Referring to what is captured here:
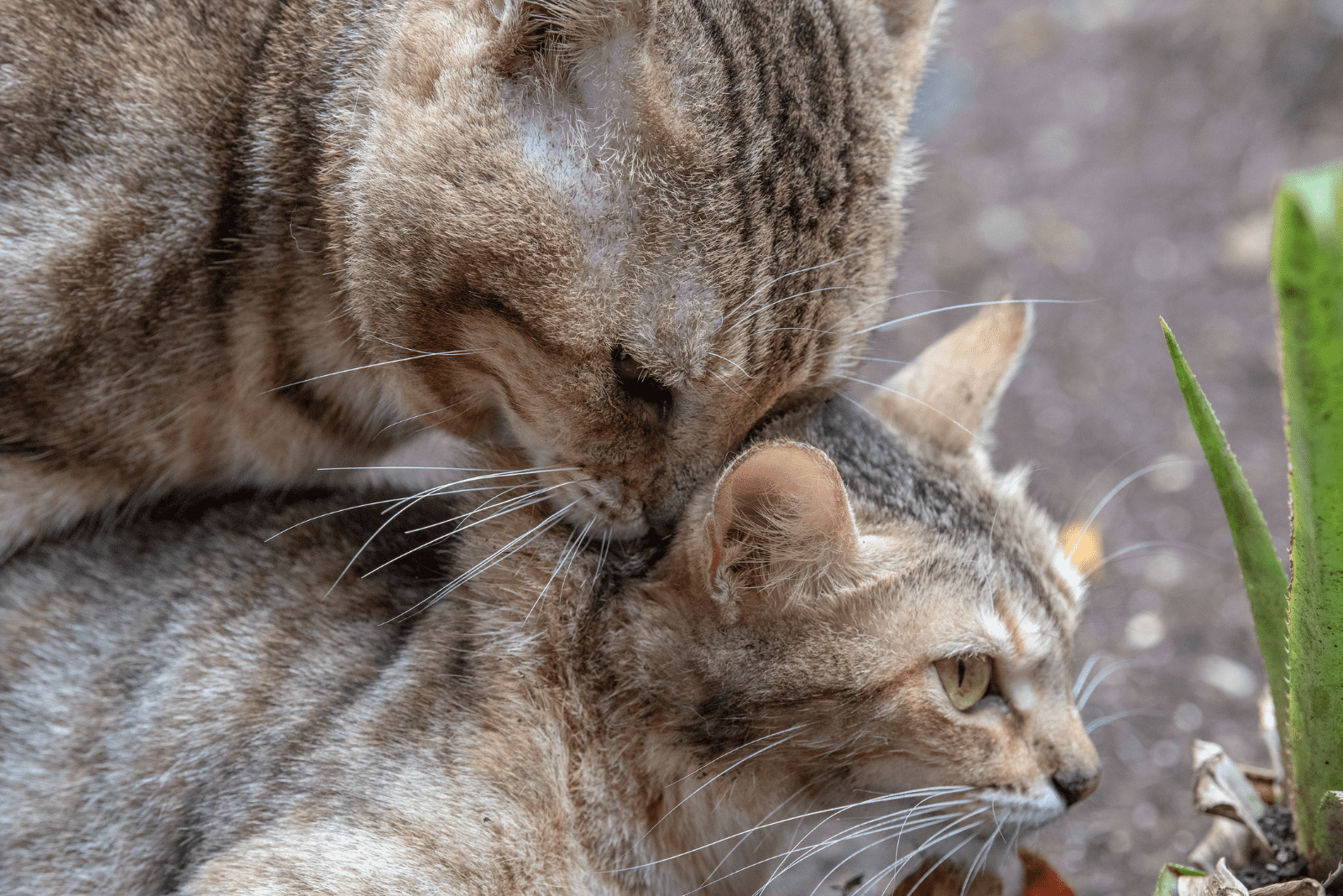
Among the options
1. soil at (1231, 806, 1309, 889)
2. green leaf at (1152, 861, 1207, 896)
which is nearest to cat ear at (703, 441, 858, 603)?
green leaf at (1152, 861, 1207, 896)

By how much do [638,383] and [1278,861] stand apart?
1.27m

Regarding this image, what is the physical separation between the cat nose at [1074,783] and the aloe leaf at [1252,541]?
1.04ft

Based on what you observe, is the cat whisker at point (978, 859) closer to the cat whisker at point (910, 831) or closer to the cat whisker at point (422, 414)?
the cat whisker at point (910, 831)

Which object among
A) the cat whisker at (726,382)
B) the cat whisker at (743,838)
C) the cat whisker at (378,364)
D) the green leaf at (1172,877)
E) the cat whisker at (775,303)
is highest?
the cat whisker at (775,303)

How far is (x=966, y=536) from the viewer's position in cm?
188

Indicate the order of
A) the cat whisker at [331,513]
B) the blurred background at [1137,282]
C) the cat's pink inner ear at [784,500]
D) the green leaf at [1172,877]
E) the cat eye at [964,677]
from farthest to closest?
the blurred background at [1137,282], the cat whisker at [331,513], the cat eye at [964,677], the green leaf at [1172,877], the cat's pink inner ear at [784,500]

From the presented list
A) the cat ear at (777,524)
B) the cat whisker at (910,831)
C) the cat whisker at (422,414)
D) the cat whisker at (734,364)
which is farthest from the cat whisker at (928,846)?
the cat whisker at (422,414)

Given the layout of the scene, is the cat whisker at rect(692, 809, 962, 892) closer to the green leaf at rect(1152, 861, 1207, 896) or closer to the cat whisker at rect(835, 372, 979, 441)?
the green leaf at rect(1152, 861, 1207, 896)

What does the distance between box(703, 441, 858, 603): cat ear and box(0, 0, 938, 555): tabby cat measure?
15cm

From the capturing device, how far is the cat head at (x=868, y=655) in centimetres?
166

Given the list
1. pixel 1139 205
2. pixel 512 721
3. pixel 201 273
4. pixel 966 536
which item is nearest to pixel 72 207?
pixel 201 273

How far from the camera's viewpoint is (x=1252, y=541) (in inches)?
66.5

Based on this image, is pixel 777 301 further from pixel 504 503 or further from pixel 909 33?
pixel 909 33

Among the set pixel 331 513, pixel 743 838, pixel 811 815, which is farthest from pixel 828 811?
pixel 331 513
